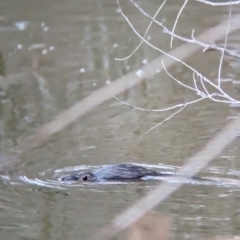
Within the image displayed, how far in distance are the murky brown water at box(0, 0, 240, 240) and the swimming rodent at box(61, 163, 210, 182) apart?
0.10 metres

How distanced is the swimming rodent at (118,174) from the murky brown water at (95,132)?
10 cm

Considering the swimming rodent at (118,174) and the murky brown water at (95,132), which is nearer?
the murky brown water at (95,132)

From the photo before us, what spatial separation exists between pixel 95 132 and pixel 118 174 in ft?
3.72

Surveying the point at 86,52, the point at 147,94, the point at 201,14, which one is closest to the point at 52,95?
the point at 147,94

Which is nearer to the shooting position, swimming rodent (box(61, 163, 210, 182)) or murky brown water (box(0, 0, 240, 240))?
murky brown water (box(0, 0, 240, 240))

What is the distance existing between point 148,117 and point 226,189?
1777 millimetres

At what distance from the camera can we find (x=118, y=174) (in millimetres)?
4305

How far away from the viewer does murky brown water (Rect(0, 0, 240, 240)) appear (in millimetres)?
3764

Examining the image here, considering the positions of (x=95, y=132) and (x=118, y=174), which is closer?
(x=118, y=174)

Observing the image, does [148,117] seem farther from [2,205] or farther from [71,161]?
[2,205]

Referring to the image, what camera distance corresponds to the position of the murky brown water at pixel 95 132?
12.3ft

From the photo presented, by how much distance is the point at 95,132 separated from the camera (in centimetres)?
539

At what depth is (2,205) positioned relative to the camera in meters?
3.99

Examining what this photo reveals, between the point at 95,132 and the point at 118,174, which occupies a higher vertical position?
the point at 95,132
